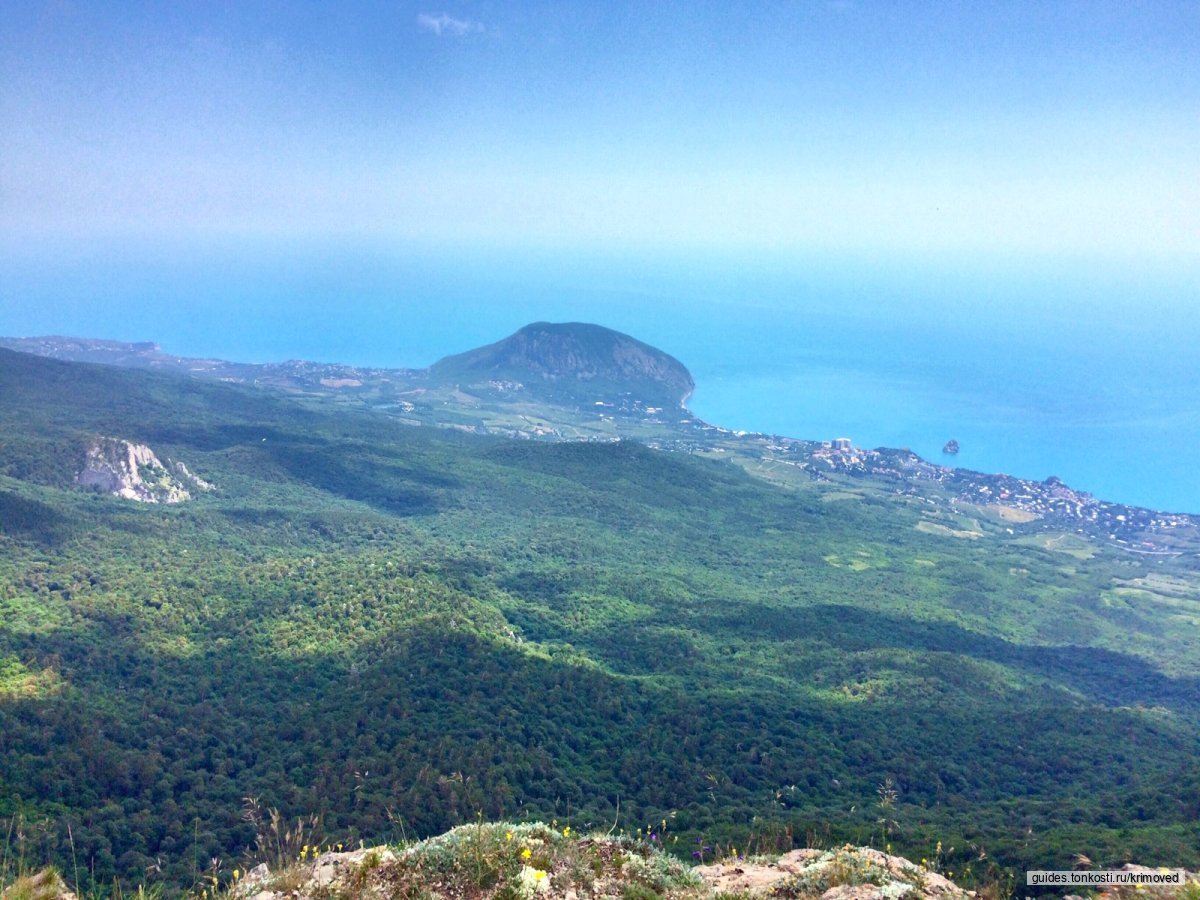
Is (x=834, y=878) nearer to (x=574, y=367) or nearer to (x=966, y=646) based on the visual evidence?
(x=966, y=646)

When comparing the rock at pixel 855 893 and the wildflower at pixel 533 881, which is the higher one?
the wildflower at pixel 533 881

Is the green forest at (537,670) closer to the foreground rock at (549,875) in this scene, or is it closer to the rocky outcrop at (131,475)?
the rocky outcrop at (131,475)

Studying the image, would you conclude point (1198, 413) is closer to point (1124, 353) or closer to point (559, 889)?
point (1124, 353)

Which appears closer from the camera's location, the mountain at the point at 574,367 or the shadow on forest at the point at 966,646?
the shadow on forest at the point at 966,646

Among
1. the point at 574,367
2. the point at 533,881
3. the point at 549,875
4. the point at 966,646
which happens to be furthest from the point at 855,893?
the point at 574,367

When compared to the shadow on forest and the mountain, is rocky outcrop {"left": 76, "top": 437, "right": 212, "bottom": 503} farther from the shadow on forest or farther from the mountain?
the mountain

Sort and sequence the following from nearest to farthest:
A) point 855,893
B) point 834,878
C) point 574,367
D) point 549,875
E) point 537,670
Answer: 1. point 549,875
2. point 855,893
3. point 834,878
4. point 537,670
5. point 574,367

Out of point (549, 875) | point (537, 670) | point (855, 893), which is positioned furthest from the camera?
point (537, 670)

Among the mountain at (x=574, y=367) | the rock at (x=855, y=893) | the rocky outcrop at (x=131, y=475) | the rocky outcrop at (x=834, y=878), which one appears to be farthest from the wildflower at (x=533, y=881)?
the mountain at (x=574, y=367)
